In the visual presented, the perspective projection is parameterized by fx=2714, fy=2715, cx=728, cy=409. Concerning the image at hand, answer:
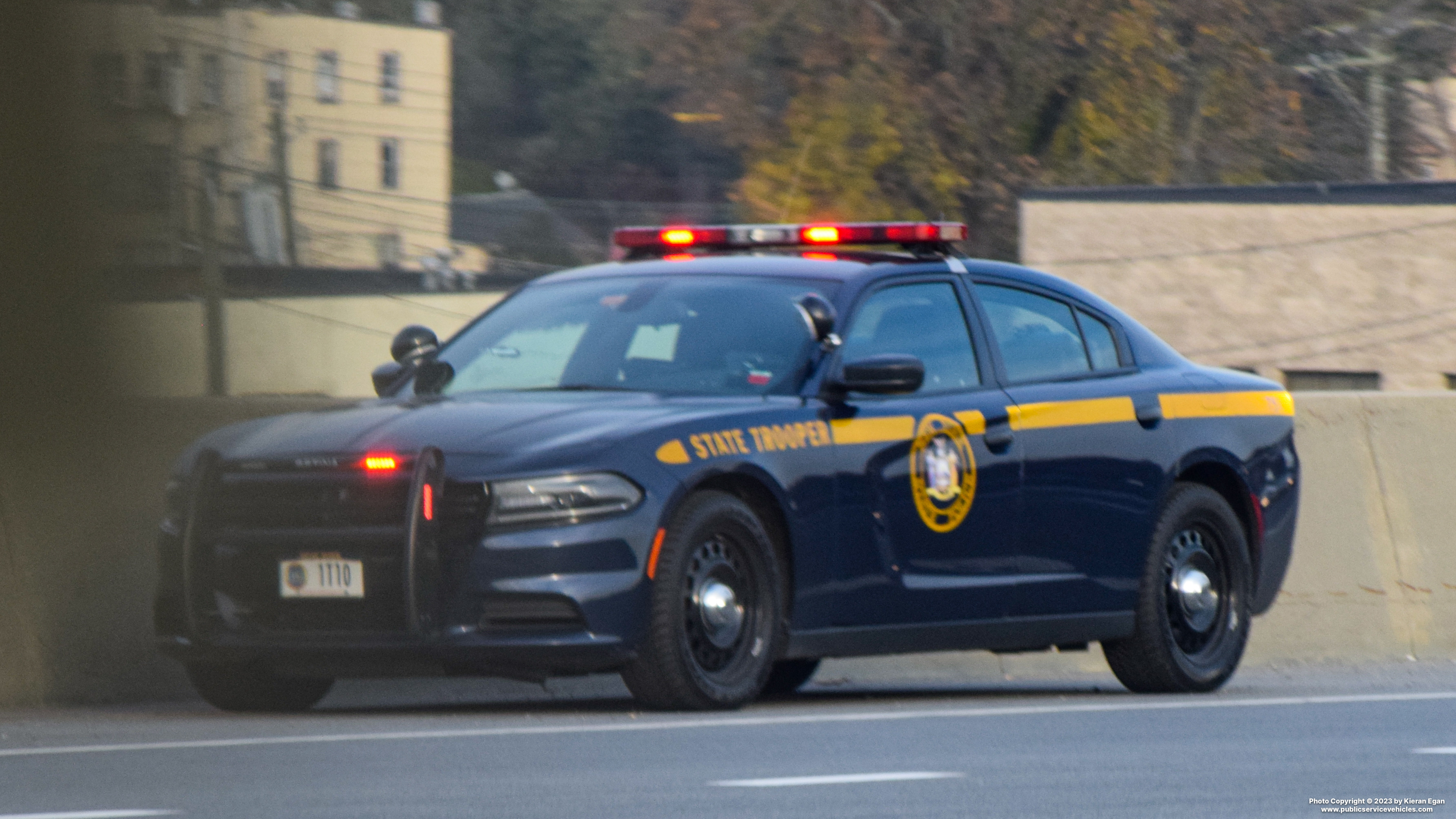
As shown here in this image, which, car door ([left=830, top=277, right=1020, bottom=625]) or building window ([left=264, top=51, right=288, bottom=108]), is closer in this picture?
car door ([left=830, top=277, right=1020, bottom=625])

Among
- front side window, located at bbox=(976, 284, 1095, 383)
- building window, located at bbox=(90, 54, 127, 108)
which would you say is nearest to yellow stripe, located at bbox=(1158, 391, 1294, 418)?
front side window, located at bbox=(976, 284, 1095, 383)

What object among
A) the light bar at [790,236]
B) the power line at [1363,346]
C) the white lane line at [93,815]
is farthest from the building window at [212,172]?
the white lane line at [93,815]

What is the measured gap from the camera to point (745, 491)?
335 inches

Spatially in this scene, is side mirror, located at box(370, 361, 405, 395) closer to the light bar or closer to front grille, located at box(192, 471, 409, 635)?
the light bar

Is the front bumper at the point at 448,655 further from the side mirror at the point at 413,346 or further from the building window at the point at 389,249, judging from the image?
the building window at the point at 389,249

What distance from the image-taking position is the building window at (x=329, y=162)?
66312mm

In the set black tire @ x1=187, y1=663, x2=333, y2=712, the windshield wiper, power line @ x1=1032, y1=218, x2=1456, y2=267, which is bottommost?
black tire @ x1=187, y1=663, x2=333, y2=712

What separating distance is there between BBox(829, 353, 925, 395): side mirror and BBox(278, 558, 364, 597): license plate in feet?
5.75

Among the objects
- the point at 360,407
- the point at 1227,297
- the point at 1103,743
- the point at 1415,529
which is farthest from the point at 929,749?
the point at 1227,297

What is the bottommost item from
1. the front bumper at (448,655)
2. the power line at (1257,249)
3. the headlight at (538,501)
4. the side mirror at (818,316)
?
the front bumper at (448,655)

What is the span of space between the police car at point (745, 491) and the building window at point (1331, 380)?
116 feet

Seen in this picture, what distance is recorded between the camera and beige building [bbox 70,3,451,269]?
166 ft

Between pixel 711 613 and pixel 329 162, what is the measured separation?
63317mm

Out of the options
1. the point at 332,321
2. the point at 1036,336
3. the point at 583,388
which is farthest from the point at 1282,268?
the point at 583,388
